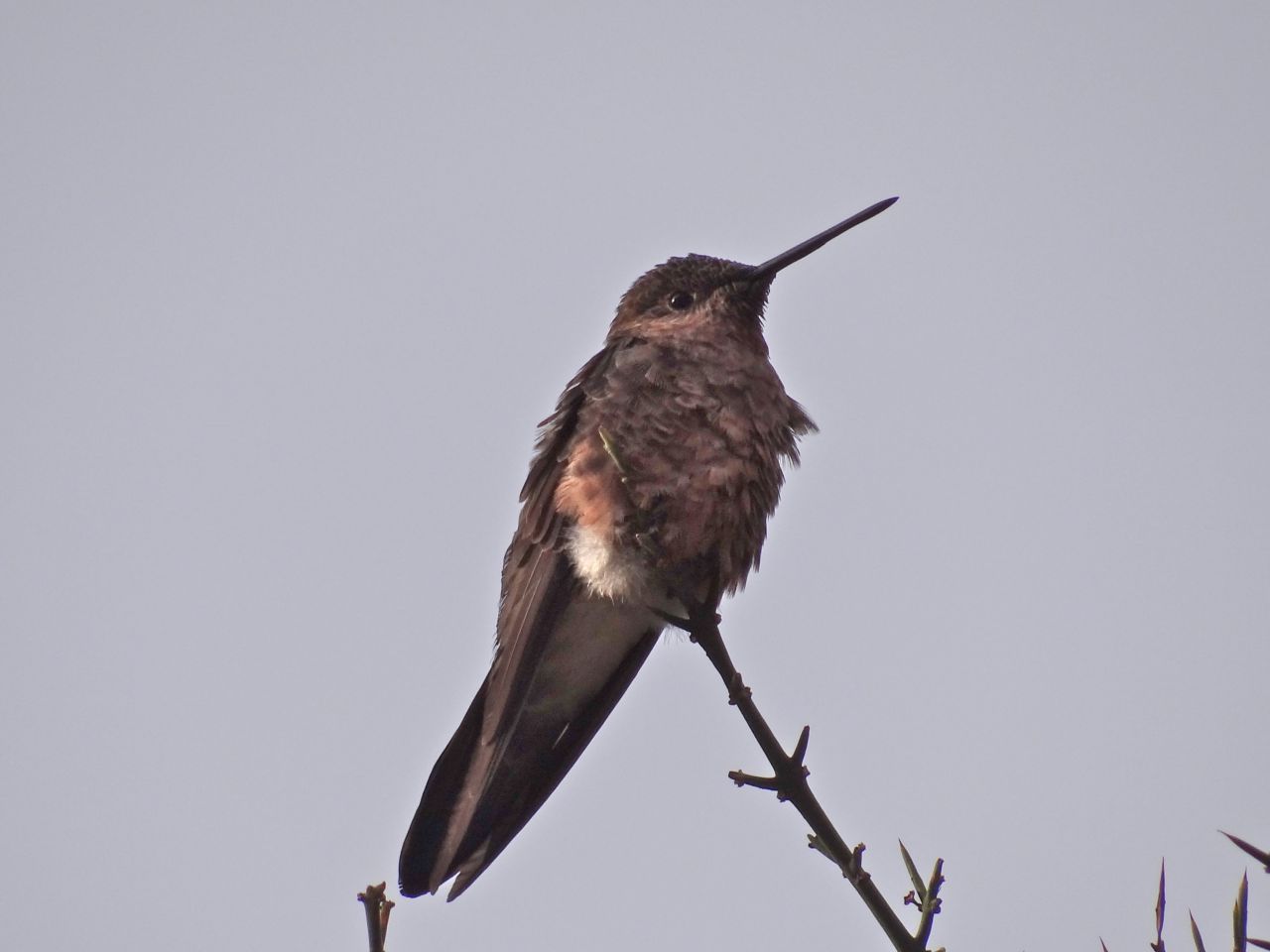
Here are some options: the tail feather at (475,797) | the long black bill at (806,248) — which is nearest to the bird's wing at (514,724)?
the tail feather at (475,797)

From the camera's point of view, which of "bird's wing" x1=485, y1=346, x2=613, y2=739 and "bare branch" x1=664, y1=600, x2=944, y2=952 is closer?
"bare branch" x1=664, y1=600, x2=944, y2=952

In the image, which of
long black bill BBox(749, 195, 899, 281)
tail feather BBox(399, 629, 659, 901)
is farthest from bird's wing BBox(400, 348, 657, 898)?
long black bill BBox(749, 195, 899, 281)

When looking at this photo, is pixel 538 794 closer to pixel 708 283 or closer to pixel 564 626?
pixel 564 626

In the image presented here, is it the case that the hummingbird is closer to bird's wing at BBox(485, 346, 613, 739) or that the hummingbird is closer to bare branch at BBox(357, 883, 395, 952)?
bird's wing at BBox(485, 346, 613, 739)

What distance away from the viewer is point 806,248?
6.33 meters

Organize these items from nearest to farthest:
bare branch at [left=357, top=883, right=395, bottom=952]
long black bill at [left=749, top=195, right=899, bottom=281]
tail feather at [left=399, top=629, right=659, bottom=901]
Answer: bare branch at [left=357, top=883, right=395, bottom=952] → tail feather at [left=399, top=629, right=659, bottom=901] → long black bill at [left=749, top=195, right=899, bottom=281]

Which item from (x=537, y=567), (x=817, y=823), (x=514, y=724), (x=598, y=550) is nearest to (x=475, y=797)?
(x=514, y=724)

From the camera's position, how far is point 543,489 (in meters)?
5.38

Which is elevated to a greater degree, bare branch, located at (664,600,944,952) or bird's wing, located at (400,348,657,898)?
bird's wing, located at (400,348,657,898)

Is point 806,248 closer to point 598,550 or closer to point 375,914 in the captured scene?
point 598,550

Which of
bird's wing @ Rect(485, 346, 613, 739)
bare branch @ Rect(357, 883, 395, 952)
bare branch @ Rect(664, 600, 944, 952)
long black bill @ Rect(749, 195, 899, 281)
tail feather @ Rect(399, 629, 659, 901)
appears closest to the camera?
bare branch @ Rect(357, 883, 395, 952)

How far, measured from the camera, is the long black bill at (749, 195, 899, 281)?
6215 mm

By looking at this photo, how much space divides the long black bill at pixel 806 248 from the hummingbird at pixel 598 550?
58 cm

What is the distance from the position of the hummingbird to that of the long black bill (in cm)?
58
